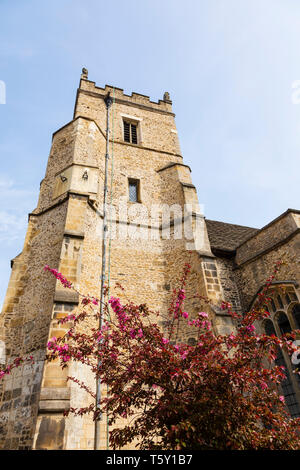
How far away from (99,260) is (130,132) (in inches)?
322

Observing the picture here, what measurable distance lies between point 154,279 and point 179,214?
2.63 metres

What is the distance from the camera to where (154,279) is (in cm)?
998

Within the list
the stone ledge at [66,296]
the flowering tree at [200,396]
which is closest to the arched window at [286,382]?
the flowering tree at [200,396]

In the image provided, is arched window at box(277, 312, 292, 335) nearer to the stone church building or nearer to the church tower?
the stone church building

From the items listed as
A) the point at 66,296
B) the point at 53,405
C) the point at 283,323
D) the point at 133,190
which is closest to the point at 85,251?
the point at 66,296

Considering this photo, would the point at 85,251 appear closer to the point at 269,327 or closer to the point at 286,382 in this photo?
the point at 269,327

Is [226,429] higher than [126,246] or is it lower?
lower

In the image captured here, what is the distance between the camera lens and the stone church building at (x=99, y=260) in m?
6.37

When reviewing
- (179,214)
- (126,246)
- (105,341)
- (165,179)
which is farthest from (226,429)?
(165,179)

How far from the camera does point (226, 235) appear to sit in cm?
1327

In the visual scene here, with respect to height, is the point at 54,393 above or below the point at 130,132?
below

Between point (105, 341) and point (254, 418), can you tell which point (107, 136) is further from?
point (254, 418)

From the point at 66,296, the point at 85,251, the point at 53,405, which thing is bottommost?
the point at 53,405

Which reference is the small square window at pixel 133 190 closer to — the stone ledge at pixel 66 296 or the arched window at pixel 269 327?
the stone ledge at pixel 66 296
